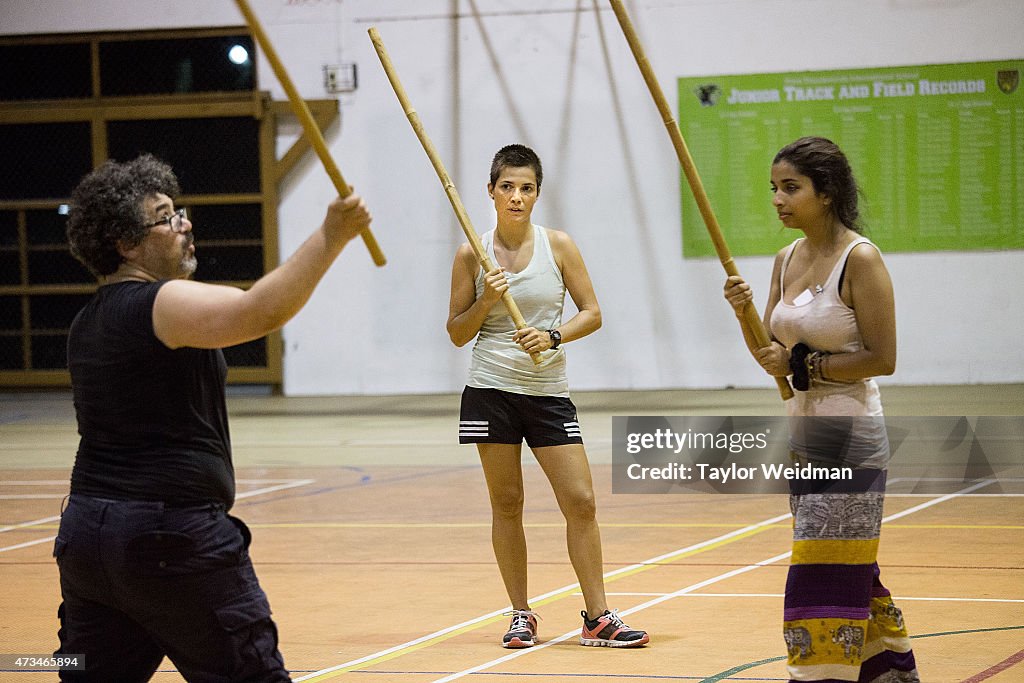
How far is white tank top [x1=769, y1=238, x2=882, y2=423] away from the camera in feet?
12.0

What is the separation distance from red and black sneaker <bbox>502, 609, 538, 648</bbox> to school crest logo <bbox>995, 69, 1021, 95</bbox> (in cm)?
1077

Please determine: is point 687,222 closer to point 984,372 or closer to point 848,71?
point 848,71

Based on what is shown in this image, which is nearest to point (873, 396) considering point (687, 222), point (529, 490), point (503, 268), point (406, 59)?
point (503, 268)

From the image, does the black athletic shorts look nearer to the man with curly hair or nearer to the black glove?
the black glove

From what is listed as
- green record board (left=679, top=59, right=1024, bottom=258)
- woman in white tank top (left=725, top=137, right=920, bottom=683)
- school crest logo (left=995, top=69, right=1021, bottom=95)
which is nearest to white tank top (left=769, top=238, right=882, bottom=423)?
woman in white tank top (left=725, top=137, right=920, bottom=683)

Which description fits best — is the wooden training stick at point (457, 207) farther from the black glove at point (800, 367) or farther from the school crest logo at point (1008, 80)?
the school crest logo at point (1008, 80)

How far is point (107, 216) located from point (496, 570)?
4031mm

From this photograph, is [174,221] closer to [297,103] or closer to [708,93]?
[297,103]

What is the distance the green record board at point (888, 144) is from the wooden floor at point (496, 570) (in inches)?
121

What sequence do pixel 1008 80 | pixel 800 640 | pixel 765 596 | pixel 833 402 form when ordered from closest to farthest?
pixel 800 640, pixel 833 402, pixel 765 596, pixel 1008 80

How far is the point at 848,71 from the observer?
14.4m

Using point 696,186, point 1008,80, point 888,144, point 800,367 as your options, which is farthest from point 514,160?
point 1008,80

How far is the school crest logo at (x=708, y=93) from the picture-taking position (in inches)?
577

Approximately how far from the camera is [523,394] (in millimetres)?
5152
